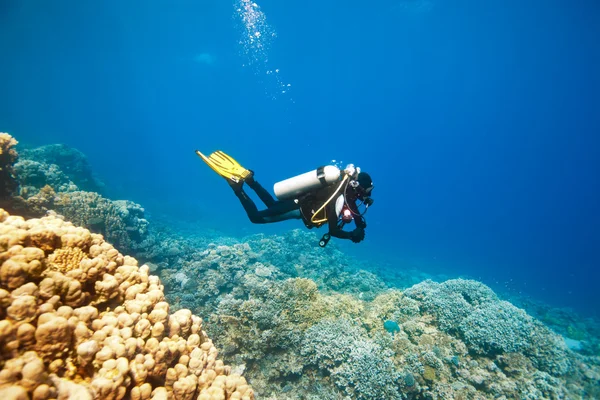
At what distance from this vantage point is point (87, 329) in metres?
2.14

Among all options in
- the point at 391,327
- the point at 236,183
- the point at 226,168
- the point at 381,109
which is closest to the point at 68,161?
the point at 226,168

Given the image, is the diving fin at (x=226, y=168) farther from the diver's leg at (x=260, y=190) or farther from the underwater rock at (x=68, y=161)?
the underwater rock at (x=68, y=161)

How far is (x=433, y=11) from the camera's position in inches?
2010

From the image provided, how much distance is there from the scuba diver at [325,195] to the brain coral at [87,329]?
3.39 metres

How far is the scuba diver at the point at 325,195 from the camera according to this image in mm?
5543

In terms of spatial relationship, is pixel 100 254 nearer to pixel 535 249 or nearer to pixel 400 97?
pixel 400 97

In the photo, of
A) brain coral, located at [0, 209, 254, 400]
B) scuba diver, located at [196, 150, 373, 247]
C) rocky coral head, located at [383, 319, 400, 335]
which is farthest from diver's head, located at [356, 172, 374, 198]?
rocky coral head, located at [383, 319, 400, 335]

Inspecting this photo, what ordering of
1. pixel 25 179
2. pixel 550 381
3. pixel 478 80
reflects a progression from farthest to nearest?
pixel 478 80
pixel 25 179
pixel 550 381

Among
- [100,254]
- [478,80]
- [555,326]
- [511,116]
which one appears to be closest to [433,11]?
[478,80]

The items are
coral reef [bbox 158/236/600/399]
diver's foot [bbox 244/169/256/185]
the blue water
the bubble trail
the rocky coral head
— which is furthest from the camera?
the bubble trail

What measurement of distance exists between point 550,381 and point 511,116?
412ft

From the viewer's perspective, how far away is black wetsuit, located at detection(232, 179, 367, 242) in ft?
18.4

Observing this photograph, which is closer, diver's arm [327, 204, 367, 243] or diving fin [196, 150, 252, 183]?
diver's arm [327, 204, 367, 243]

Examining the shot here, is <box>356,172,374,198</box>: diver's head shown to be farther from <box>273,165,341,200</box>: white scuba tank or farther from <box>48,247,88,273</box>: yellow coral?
<box>48,247,88,273</box>: yellow coral
